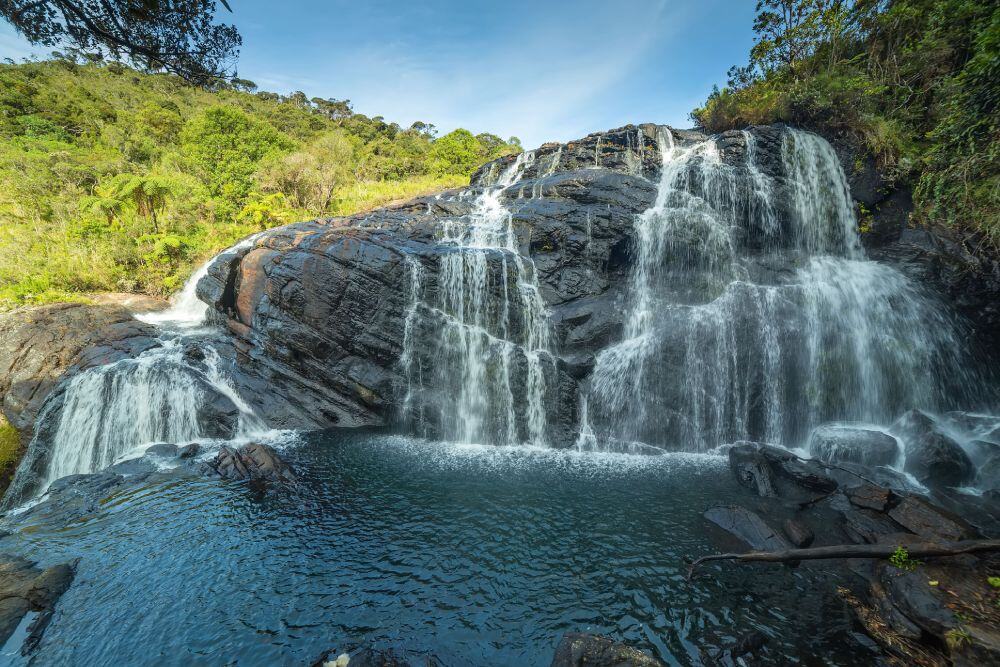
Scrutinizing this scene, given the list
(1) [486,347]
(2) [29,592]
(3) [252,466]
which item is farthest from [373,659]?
(1) [486,347]

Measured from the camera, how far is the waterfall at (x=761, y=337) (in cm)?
1270

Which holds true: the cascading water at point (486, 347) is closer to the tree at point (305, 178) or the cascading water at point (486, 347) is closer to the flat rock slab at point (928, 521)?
the flat rock slab at point (928, 521)

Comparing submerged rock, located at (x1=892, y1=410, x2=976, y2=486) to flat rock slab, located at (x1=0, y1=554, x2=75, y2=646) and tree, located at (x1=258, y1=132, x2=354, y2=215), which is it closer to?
flat rock slab, located at (x1=0, y1=554, x2=75, y2=646)

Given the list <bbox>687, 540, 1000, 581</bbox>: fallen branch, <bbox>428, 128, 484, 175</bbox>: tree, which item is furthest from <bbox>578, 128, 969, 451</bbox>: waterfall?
<bbox>428, 128, 484, 175</bbox>: tree

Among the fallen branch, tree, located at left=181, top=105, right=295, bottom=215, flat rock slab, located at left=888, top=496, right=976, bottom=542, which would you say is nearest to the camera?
the fallen branch

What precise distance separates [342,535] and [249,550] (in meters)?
1.68

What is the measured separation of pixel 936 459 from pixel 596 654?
10871 mm

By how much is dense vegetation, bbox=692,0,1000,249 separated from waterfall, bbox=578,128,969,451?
9.66ft

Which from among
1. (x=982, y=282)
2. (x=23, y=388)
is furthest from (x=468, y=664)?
(x=982, y=282)

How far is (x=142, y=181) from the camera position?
869 inches

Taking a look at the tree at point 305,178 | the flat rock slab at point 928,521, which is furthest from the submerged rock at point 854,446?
the tree at point 305,178

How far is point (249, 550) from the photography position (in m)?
7.57

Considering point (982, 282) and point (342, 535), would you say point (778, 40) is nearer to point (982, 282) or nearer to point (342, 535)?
point (982, 282)

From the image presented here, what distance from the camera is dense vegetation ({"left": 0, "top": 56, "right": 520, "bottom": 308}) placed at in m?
20.2
